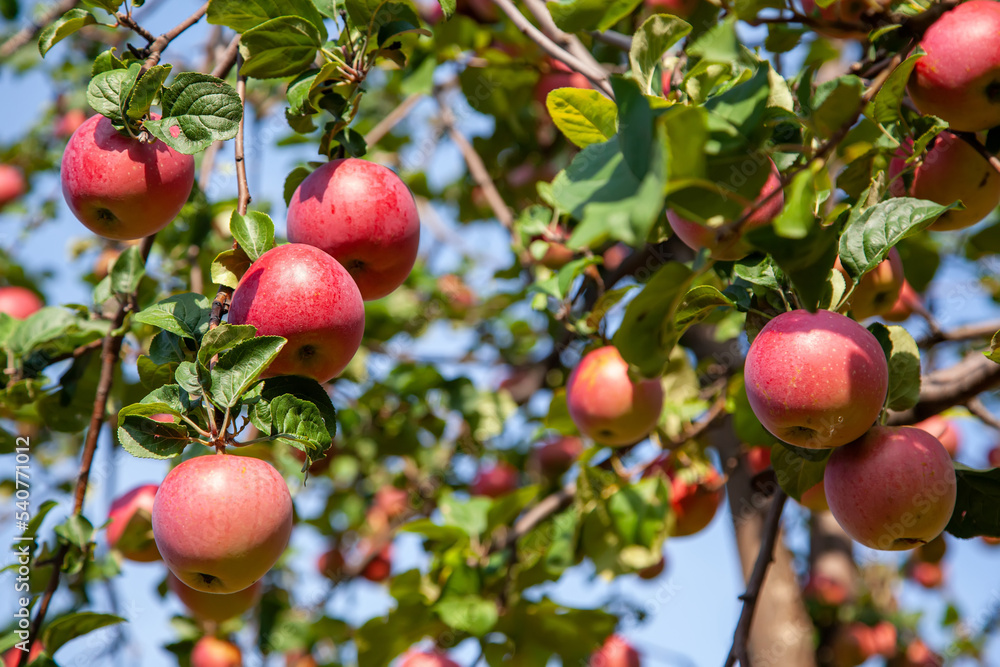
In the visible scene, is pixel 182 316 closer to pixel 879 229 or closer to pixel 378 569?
pixel 879 229

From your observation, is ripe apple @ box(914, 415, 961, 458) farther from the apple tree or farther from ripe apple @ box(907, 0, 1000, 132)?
ripe apple @ box(907, 0, 1000, 132)

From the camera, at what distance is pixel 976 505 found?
4.17 ft

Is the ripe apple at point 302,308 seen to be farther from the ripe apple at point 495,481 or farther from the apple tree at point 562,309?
the ripe apple at point 495,481

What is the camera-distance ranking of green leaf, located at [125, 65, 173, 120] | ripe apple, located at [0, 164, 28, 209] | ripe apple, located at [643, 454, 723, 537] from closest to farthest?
green leaf, located at [125, 65, 173, 120]
ripe apple, located at [643, 454, 723, 537]
ripe apple, located at [0, 164, 28, 209]

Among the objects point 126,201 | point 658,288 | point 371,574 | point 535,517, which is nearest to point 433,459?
point 371,574

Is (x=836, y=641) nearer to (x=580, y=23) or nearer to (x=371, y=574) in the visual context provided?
(x=371, y=574)

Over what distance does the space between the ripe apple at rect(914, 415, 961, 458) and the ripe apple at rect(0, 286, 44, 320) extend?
269 cm

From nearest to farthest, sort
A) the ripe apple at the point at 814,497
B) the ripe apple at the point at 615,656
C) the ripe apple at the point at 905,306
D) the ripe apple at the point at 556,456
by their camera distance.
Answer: the ripe apple at the point at 814,497 < the ripe apple at the point at 905,306 < the ripe apple at the point at 615,656 < the ripe apple at the point at 556,456

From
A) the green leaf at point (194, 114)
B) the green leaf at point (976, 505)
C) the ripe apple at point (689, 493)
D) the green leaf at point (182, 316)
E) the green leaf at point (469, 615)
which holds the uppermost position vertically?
the green leaf at point (194, 114)

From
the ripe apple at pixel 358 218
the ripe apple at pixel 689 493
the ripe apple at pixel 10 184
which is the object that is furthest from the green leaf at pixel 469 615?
the ripe apple at pixel 10 184

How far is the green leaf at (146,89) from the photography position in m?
1.08

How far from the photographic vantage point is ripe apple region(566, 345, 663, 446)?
Result: 5.87ft

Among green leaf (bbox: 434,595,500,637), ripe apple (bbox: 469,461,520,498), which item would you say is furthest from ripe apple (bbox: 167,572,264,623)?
ripe apple (bbox: 469,461,520,498)

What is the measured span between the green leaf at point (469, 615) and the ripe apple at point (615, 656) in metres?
0.68
